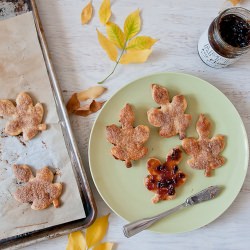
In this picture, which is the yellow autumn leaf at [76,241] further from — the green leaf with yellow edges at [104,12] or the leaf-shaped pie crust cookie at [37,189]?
the green leaf with yellow edges at [104,12]

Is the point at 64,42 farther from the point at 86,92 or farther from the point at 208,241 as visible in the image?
the point at 208,241

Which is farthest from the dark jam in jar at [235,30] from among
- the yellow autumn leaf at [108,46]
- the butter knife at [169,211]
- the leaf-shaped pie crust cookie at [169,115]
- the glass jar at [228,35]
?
the butter knife at [169,211]

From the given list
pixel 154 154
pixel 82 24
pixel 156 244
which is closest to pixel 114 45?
pixel 82 24

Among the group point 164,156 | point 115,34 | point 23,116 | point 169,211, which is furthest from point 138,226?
point 115,34

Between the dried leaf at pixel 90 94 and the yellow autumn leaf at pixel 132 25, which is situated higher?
the yellow autumn leaf at pixel 132 25

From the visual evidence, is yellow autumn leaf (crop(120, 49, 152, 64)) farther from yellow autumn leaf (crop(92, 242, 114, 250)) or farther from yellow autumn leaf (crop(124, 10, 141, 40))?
yellow autumn leaf (crop(92, 242, 114, 250))

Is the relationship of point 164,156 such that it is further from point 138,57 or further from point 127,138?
point 138,57

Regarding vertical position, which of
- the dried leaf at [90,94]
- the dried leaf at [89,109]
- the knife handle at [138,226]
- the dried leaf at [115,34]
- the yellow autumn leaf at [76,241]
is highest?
the dried leaf at [115,34]
